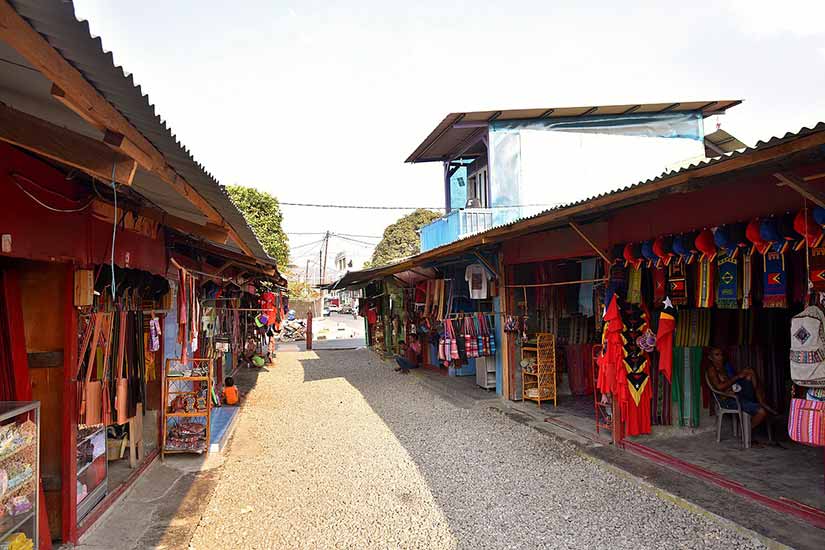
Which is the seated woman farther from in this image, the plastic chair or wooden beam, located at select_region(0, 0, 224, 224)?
wooden beam, located at select_region(0, 0, 224, 224)

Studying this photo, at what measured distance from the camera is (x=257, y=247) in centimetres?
658

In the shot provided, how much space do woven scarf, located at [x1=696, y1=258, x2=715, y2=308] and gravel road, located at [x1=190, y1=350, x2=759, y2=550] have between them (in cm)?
190

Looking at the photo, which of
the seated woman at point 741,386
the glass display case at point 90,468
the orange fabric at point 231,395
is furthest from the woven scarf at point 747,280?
the orange fabric at point 231,395

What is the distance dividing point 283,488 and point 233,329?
22.8 feet

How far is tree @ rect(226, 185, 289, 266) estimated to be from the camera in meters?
22.4

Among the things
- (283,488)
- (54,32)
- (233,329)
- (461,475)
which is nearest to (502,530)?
(461,475)

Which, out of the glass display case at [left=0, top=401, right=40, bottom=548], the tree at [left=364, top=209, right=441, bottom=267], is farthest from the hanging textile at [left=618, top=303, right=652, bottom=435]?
the tree at [left=364, top=209, right=441, bottom=267]

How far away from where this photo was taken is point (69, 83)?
169cm

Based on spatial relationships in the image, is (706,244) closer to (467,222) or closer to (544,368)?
(544,368)

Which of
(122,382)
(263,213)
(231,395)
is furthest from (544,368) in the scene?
(263,213)

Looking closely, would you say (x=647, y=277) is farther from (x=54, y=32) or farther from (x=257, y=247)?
(x=54, y=32)

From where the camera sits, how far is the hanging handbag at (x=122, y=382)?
427 cm

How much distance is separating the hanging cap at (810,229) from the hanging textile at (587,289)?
3638 millimetres

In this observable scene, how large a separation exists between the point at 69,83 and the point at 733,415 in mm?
6971
